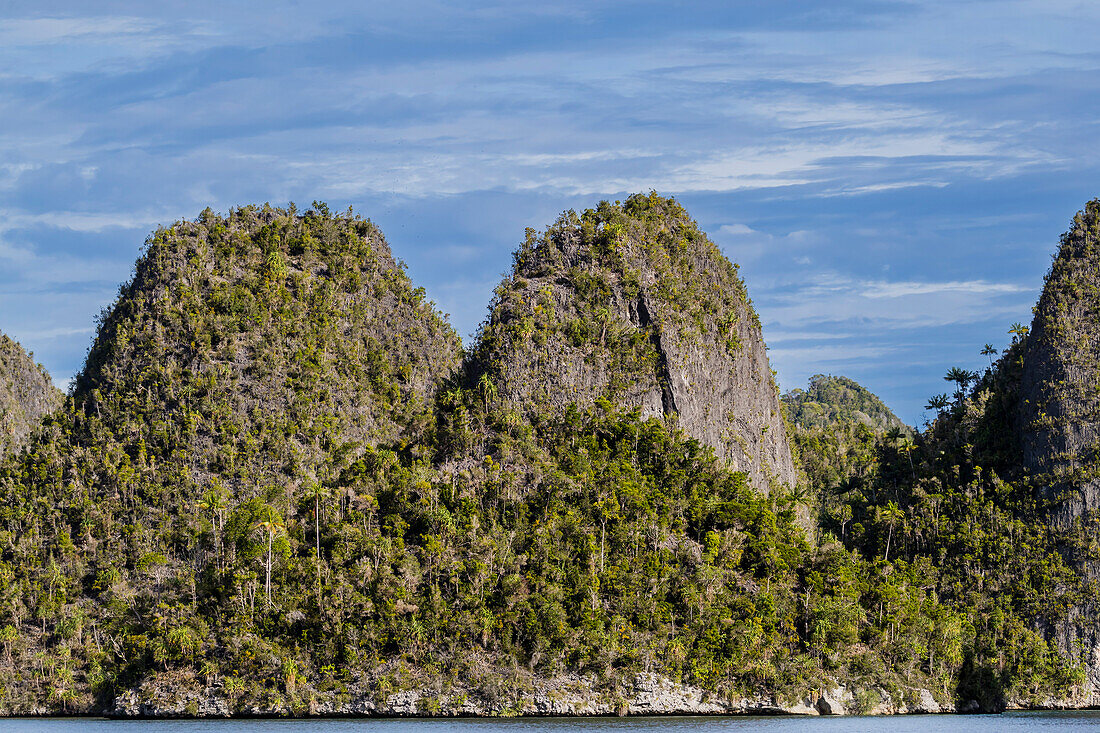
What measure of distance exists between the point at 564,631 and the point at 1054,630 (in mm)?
29045

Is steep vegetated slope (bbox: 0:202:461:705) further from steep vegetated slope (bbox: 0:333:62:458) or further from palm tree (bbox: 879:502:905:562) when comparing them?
palm tree (bbox: 879:502:905:562)

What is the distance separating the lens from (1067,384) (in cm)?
7681

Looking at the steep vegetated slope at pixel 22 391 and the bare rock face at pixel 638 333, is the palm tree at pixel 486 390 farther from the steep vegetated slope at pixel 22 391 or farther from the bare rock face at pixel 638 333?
the steep vegetated slope at pixel 22 391

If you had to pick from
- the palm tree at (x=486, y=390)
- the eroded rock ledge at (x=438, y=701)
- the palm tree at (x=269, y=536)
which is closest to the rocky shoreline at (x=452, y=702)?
the eroded rock ledge at (x=438, y=701)

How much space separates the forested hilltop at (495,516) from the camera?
6269 centimetres

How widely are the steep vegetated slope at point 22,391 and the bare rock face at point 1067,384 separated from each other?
7184 centimetres

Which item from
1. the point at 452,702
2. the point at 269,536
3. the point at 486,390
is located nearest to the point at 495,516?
the point at 486,390

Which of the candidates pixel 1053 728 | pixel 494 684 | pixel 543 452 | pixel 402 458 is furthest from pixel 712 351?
pixel 1053 728

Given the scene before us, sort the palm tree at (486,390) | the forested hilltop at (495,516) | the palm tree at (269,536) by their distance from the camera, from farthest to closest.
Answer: the palm tree at (486,390) < the palm tree at (269,536) < the forested hilltop at (495,516)

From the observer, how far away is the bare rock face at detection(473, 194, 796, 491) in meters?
75.6

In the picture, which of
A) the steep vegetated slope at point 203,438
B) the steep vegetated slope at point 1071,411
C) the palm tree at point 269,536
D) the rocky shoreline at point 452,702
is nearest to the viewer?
the rocky shoreline at point 452,702

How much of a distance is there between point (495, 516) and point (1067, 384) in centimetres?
3578

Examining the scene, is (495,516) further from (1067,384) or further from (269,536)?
(1067,384)

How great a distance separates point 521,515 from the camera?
68062 mm
